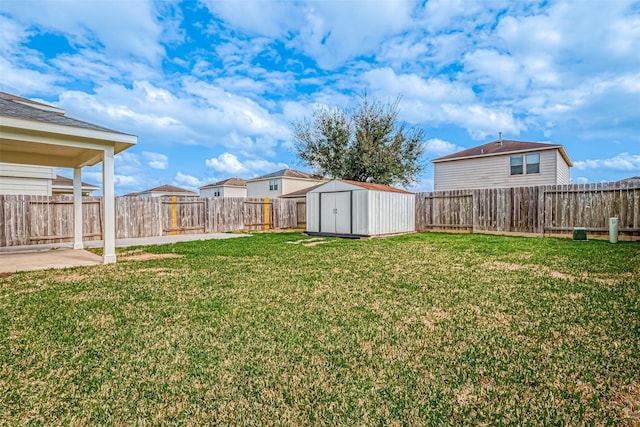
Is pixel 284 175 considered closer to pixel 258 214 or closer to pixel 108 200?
pixel 258 214

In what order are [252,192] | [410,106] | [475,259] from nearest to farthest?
[475,259] → [410,106] → [252,192]

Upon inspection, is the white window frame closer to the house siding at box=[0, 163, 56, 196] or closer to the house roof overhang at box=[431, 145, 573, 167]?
the house roof overhang at box=[431, 145, 573, 167]

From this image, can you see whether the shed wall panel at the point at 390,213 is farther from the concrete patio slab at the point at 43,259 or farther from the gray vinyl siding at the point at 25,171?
the gray vinyl siding at the point at 25,171

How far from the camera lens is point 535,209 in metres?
11.6

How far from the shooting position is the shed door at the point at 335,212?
1218cm

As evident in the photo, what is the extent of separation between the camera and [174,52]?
12.2 metres

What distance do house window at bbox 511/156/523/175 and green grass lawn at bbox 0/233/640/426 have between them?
13.7 metres

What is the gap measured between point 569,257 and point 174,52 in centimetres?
1383

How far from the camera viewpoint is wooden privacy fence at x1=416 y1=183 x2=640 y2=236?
1001 cm

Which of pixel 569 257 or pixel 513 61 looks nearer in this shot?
pixel 569 257

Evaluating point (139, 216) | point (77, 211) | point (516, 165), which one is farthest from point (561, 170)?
point (77, 211)

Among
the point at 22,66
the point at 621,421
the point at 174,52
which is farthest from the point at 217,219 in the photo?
the point at 621,421

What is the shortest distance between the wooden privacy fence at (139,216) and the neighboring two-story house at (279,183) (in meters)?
12.6

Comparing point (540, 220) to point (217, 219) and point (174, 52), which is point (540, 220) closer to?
point (217, 219)
